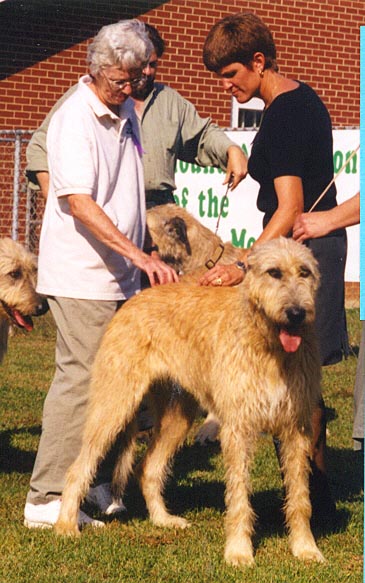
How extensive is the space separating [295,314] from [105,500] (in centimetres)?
219

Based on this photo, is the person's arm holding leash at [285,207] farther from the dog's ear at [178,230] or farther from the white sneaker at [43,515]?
the dog's ear at [178,230]

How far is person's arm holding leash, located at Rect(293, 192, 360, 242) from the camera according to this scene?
5.26 meters

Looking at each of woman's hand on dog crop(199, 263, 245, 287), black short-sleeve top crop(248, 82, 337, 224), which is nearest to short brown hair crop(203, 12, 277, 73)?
black short-sleeve top crop(248, 82, 337, 224)

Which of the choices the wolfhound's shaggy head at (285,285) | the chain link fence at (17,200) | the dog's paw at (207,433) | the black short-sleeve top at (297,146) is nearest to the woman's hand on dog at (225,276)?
the black short-sleeve top at (297,146)

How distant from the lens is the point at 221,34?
563 centimetres

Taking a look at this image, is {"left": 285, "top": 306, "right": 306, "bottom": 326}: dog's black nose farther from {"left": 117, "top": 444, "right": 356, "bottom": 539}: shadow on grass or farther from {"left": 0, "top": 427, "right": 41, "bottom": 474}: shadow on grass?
{"left": 0, "top": 427, "right": 41, "bottom": 474}: shadow on grass

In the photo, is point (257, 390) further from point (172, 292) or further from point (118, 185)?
point (118, 185)

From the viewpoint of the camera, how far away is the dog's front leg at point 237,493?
5.29 meters

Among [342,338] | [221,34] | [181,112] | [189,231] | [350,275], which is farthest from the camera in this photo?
[350,275]

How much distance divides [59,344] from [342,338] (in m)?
1.58

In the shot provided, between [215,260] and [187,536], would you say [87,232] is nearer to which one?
[187,536]

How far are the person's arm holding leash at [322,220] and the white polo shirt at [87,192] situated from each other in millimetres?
1075

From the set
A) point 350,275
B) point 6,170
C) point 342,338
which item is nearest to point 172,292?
point 342,338

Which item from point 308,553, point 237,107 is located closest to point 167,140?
point 308,553
